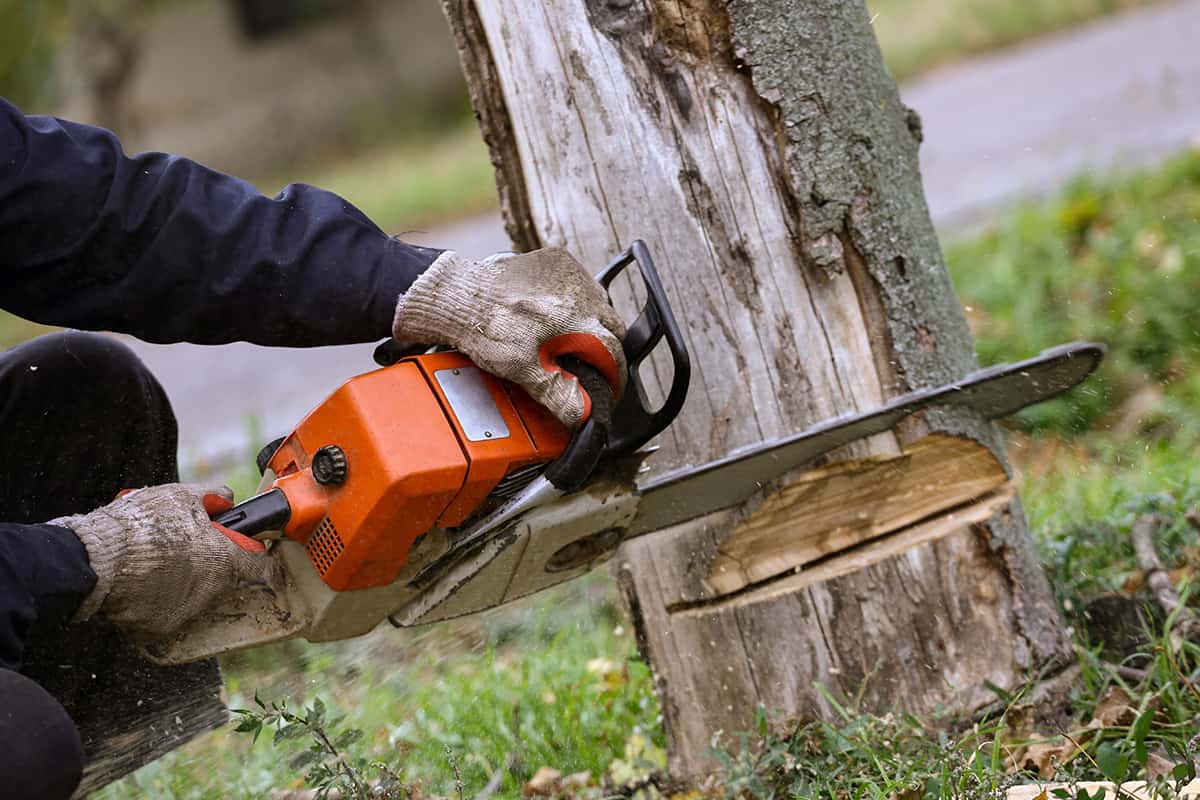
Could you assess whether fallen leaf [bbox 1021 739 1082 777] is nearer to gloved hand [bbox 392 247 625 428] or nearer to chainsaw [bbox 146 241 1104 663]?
chainsaw [bbox 146 241 1104 663]

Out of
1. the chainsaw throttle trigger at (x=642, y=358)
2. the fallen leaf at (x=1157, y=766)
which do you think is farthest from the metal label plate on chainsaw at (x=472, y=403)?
the fallen leaf at (x=1157, y=766)

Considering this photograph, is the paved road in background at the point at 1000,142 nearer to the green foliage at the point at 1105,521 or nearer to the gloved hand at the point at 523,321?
the green foliage at the point at 1105,521

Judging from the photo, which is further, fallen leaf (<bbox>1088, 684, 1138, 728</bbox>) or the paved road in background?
the paved road in background

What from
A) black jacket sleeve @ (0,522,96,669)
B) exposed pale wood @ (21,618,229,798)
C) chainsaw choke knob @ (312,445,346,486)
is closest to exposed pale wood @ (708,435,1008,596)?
chainsaw choke knob @ (312,445,346,486)

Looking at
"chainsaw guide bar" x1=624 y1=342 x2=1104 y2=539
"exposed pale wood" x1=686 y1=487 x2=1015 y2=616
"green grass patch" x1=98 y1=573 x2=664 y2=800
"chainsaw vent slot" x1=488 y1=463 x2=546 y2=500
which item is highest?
"chainsaw vent slot" x1=488 y1=463 x2=546 y2=500

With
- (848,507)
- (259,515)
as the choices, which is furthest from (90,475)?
(848,507)

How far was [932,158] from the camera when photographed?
8594 millimetres

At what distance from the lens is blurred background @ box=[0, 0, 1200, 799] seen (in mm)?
2963

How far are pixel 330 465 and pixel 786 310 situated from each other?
1002 millimetres

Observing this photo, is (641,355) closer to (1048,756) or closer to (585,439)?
(585,439)

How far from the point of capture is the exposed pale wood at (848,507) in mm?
2580

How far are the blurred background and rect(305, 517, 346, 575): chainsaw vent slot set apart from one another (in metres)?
0.54

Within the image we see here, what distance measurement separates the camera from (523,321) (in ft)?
7.30

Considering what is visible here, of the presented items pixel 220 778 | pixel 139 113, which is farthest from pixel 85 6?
pixel 220 778
